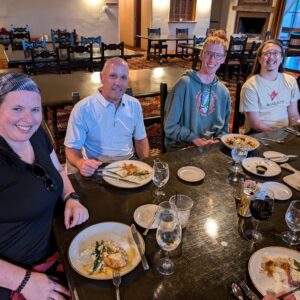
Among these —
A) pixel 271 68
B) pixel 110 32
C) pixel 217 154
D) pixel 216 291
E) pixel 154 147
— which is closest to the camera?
pixel 216 291

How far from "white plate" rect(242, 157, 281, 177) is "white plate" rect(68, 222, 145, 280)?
783 mm

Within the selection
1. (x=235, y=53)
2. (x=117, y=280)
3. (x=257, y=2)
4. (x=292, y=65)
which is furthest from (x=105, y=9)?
(x=117, y=280)

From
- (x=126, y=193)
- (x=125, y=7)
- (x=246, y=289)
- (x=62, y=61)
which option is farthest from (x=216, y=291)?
(x=125, y=7)

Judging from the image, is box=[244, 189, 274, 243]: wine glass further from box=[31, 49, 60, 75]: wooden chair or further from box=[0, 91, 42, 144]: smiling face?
box=[31, 49, 60, 75]: wooden chair

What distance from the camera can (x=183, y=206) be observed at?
1.17 meters

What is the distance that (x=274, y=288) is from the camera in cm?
87

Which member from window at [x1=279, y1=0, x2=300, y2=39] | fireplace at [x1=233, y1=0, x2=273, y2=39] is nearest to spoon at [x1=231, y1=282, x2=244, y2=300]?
fireplace at [x1=233, y1=0, x2=273, y2=39]

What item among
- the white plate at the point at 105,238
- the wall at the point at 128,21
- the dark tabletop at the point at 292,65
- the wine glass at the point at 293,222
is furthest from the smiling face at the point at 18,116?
the wall at the point at 128,21

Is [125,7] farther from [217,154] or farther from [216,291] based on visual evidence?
[216,291]

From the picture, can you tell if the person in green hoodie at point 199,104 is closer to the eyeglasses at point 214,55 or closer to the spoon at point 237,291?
the eyeglasses at point 214,55

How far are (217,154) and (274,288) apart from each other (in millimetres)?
894

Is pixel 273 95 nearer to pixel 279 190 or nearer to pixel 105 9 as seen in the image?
pixel 279 190

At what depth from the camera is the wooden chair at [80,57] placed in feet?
14.8

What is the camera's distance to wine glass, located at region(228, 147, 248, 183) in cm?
143
